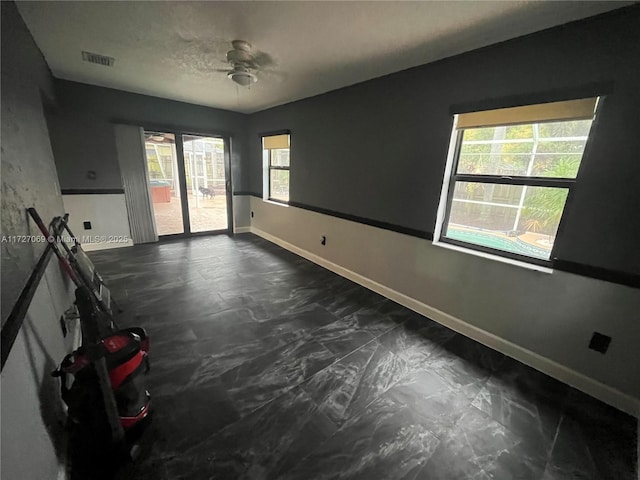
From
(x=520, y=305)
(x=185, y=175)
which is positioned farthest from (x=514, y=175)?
(x=185, y=175)

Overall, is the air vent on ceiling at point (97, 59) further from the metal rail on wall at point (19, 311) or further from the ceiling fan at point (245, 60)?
the metal rail on wall at point (19, 311)

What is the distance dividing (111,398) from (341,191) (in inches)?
117

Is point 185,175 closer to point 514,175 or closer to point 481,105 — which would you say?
point 481,105

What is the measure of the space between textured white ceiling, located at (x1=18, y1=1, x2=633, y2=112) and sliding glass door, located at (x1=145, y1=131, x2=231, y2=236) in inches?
64.1

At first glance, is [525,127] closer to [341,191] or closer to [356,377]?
[341,191]

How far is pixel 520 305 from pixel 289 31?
113 inches

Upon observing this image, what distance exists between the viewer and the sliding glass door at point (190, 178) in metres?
4.64

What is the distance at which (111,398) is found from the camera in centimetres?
118

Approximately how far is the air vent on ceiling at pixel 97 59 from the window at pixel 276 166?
232 cm

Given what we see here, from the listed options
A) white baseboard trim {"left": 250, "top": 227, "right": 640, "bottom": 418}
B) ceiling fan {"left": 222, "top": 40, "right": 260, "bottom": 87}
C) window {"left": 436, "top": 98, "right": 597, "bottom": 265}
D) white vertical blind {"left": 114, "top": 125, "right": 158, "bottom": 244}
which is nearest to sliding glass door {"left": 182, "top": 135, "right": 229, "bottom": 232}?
white vertical blind {"left": 114, "top": 125, "right": 158, "bottom": 244}

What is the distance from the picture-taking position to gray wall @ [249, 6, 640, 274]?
1.58m

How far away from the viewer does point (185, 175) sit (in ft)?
15.4

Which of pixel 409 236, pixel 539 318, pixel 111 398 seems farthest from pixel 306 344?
pixel 539 318

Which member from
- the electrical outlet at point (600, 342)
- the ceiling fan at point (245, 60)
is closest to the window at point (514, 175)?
the electrical outlet at point (600, 342)
